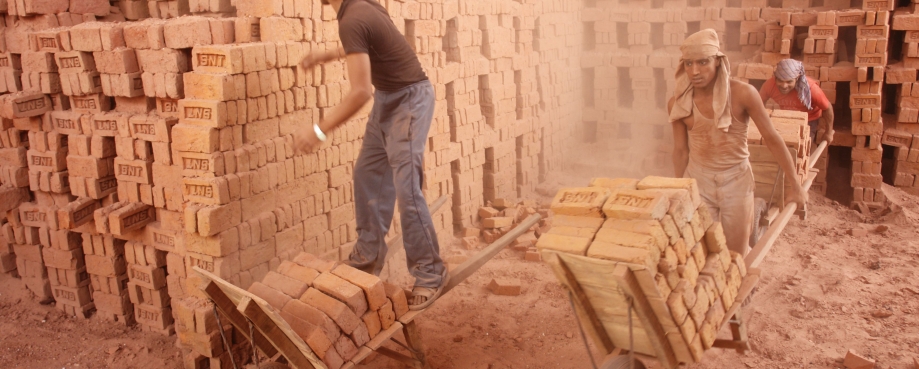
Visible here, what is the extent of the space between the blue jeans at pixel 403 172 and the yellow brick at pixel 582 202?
102 cm

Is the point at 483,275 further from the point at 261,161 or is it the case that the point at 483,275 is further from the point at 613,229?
the point at 613,229

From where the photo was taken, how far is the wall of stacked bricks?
180 inches

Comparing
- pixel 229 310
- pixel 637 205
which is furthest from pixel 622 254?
pixel 229 310

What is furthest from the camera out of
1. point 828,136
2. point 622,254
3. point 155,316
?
point 828,136

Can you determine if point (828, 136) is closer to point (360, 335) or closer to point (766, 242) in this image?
point (766, 242)

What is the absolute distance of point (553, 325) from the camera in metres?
5.57

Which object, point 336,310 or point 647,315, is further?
point 336,310

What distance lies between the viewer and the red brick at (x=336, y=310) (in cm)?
365

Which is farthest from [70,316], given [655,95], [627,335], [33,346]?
[655,95]

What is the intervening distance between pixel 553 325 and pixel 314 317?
251 cm

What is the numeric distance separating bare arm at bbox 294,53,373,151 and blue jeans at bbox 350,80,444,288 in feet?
1.89

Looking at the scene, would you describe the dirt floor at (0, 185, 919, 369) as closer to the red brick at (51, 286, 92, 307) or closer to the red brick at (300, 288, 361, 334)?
the red brick at (51, 286, 92, 307)

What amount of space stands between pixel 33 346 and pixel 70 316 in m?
0.51

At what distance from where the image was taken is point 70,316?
19.2ft
